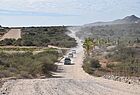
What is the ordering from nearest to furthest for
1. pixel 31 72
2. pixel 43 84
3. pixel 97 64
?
pixel 43 84 → pixel 31 72 → pixel 97 64

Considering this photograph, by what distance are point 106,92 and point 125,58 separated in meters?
41.7

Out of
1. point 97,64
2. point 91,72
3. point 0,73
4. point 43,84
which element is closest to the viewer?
point 43,84

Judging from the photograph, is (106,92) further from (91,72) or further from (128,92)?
(91,72)

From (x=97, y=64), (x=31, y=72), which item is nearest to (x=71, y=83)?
(x=31, y=72)

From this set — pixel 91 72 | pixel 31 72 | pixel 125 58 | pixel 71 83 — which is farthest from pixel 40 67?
pixel 125 58

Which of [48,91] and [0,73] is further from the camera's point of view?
[0,73]

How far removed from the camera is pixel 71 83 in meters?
33.0

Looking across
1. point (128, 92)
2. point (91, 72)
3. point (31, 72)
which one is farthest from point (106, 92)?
point (91, 72)

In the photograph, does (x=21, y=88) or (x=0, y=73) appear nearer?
(x=21, y=88)

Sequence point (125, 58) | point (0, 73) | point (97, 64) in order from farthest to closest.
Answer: point (125, 58) < point (97, 64) < point (0, 73)

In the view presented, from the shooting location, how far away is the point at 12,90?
27.4m

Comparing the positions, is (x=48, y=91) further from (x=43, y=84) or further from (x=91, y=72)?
(x=91, y=72)

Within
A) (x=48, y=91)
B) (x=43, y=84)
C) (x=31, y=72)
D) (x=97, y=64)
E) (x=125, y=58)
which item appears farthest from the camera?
(x=125, y=58)

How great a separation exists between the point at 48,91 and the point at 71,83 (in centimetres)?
595
